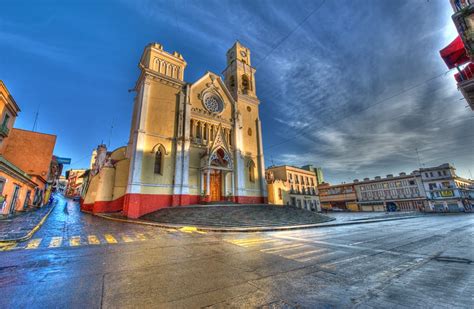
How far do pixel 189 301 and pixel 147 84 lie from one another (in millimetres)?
23309

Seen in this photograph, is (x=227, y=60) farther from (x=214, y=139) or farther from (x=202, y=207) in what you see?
(x=202, y=207)

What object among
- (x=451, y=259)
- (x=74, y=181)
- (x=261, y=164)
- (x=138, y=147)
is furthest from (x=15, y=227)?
(x=74, y=181)

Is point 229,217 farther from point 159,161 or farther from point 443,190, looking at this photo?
point 443,190

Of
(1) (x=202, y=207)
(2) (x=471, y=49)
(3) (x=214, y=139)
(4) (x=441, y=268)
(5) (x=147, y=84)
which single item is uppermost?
(5) (x=147, y=84)

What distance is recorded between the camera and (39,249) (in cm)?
658

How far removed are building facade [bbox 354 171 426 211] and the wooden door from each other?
55.3 m

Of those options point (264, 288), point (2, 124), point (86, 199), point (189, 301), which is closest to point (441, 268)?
point (264, 288)

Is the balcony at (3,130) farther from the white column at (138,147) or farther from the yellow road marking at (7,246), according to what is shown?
→ the yellow road marking at (7,246)

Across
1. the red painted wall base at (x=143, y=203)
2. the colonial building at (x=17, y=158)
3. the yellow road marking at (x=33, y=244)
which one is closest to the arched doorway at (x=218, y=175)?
the red painted wall base at (x=143, y=203)

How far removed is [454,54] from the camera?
10.0m

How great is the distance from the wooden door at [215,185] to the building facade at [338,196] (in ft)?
174

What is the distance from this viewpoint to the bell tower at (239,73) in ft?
103

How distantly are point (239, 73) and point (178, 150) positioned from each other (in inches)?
689

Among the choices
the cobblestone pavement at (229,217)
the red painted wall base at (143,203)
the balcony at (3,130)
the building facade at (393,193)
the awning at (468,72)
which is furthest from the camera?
the building facade at (393,193)
